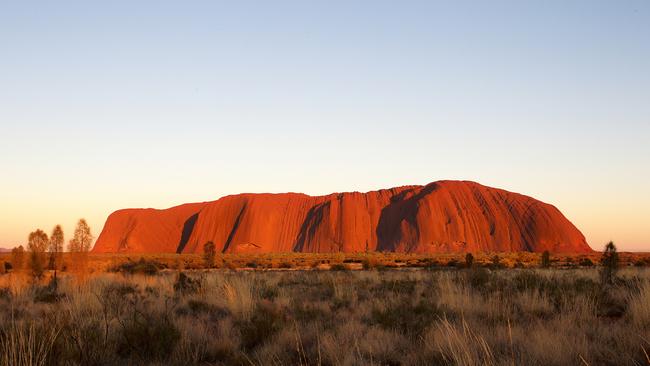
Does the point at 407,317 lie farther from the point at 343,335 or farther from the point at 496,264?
the point at 496,264

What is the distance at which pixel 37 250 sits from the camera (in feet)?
59.2

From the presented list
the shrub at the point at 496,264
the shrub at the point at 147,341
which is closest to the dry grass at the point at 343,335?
the shrub at the point at 147,341

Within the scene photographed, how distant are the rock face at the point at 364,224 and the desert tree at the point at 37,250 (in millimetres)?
67350

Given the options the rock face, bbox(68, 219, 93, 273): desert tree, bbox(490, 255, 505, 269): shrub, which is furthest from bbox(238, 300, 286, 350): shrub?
the rock face

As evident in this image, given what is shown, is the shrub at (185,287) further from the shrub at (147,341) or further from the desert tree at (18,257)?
the desert tree at (18,257)

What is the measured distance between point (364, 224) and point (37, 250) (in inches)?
3007

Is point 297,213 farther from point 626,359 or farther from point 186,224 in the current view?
point 626,359

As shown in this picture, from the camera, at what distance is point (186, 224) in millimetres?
104688

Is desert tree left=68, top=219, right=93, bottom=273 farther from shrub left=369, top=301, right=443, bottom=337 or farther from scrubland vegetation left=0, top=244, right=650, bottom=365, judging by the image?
shrub left=369, top=301, right=443, bottom=337

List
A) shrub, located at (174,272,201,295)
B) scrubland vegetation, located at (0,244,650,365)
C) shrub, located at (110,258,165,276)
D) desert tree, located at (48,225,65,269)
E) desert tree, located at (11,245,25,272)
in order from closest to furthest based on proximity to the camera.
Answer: scrubland vegetation, located at (0,244,650,365)
shrub, located at (174,272,201,295)
desert tree, located at (48,225,65,269)
desert tree, located at (11,245,25,272)
shrub, located at (110,258,165,276)

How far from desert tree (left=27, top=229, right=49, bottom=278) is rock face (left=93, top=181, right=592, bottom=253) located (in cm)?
6735

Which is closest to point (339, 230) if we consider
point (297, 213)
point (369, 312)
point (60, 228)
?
point (297, 213)

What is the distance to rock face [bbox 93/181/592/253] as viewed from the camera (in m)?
83.9

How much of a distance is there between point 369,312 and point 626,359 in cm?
469
